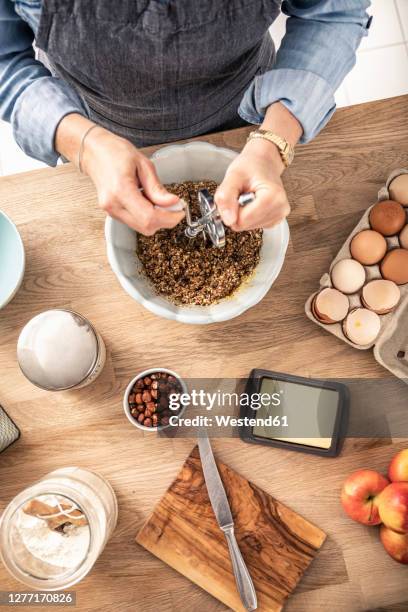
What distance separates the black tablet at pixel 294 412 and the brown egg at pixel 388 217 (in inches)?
11.0

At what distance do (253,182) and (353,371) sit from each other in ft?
1.34

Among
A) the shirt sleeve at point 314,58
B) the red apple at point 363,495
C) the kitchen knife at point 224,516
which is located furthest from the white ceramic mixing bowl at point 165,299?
the red apple at point 363,495

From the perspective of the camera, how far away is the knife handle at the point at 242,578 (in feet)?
2.86

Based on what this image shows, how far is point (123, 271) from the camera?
810 mm

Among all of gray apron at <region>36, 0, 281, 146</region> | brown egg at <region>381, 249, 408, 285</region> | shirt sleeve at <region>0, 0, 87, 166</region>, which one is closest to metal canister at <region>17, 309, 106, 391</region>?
shirt sleeve at <region>0, 0, 87, 166</region>

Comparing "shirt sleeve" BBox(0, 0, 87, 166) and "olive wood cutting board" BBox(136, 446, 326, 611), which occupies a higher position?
"shirt sleeve" BBox(0, 0, 87, 166)

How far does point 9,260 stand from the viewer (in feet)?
3.07

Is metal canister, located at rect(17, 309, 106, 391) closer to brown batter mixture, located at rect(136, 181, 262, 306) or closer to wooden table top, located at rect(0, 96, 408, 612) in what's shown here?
wooden table top, located at rect(0, 96, 408, 612)

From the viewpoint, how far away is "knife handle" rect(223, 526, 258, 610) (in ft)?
2.86

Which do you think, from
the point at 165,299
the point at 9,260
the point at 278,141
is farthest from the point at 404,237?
the point at 9,260

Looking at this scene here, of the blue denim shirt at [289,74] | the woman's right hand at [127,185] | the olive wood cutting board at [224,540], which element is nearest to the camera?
the woman's right hand at [127,185]

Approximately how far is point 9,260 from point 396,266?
67 centimetres

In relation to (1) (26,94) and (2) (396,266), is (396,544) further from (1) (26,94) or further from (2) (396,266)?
(1) (26,94)

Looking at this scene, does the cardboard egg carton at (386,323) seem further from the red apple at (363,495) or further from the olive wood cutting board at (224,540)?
the olive wood cutting board at (224,540)
